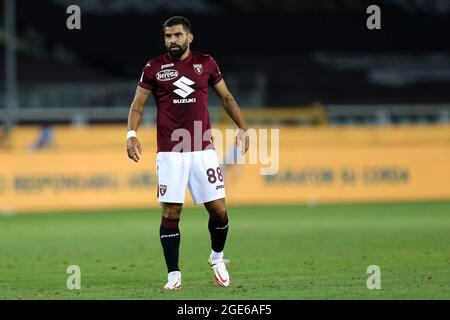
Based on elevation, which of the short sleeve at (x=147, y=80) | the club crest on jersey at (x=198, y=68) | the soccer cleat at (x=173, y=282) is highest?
the club crest on jersey at (x=198, y=68)

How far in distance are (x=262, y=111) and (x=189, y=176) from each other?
2034 cm

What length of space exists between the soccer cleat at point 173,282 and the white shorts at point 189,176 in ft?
2.32

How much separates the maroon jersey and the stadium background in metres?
1.70

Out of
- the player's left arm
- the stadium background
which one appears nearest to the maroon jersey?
the player's left arm

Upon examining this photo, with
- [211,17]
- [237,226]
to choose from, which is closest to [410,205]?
[237,226]

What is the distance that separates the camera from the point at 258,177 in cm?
2555

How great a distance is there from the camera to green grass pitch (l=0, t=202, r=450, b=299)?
1054 centimetres

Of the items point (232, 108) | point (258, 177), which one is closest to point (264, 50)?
point (258, 177)

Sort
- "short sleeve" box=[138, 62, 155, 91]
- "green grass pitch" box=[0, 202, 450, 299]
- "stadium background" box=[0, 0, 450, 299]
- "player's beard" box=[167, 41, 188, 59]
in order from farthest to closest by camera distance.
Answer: "stadium background" box=[0, 0, 450, 299] → "short sleeve" box=[138, 62, 155, 91] → "player's beard" box=[167, 41, 188, 59] → "green grass pitch" box=[0, 202, 450, 299]

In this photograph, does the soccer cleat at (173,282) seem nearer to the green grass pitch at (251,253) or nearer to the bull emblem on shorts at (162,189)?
the green grass pitch at (251,253)

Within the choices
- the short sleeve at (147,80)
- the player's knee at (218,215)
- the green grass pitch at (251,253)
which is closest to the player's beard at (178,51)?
the short sleeve at (147,80)

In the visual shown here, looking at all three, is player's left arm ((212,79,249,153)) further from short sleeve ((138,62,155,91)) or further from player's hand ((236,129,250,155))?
short sleeve ((138,62,155,91))

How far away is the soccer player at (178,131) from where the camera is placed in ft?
35.5
